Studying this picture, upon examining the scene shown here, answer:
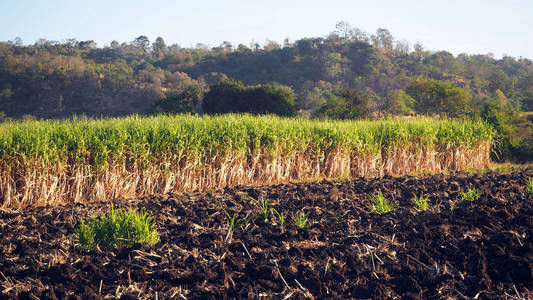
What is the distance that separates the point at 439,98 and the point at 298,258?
21.1m

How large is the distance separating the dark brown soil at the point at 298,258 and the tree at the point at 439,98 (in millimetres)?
17789

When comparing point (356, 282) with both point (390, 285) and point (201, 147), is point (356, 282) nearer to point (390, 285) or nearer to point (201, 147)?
point (390, 285)

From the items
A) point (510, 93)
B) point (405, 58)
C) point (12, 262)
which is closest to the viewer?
point (12, 262)

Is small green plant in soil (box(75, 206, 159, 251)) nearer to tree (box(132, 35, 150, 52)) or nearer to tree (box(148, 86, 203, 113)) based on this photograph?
tree (box(148, 86, 203, 113))

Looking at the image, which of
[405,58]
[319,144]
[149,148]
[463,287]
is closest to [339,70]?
[405,58]

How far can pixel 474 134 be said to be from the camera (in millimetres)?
13016

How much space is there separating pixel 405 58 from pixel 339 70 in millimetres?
9786

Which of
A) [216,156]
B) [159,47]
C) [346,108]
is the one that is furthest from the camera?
[159,47]

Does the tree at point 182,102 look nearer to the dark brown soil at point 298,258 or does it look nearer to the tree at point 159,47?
the dark brown soil at point 298,258

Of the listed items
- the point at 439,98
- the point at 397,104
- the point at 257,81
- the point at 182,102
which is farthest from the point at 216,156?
the point at 257,81

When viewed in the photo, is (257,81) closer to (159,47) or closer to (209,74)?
(209,74)

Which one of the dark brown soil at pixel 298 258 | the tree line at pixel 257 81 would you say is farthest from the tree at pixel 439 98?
the dark brown soil at pixel 298 258

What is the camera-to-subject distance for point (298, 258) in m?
3.87

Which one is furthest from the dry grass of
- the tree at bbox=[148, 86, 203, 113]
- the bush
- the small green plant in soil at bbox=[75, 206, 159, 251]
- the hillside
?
the hillside
